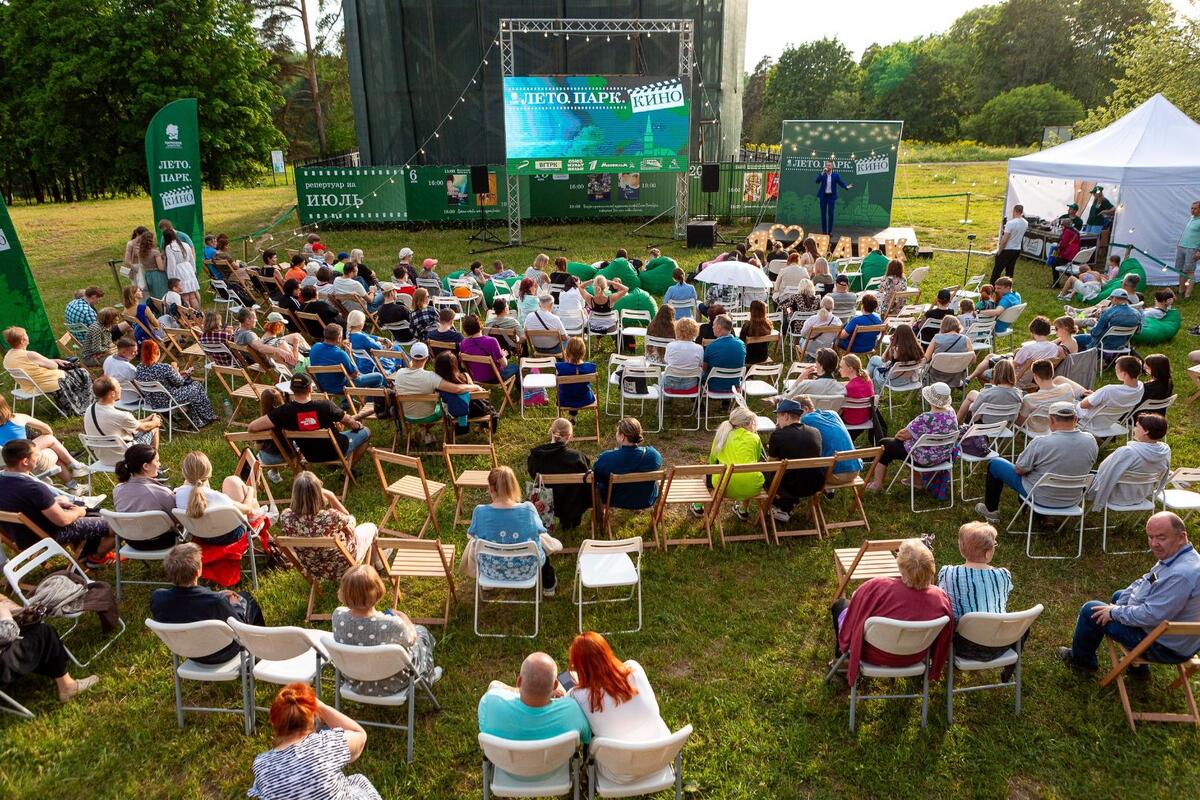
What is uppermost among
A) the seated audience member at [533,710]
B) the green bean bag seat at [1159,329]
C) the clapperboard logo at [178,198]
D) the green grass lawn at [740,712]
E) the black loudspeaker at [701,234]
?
the clapperboard logo at [178,198]

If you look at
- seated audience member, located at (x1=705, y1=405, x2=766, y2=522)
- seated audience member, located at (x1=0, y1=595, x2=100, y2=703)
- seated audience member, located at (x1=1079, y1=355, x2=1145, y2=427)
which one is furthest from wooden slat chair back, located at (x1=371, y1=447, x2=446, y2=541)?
seated audience member, located at (x1=1079, y1=355, x2=1145, y2=427)

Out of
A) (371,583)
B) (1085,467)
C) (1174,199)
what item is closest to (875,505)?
(1085,467)

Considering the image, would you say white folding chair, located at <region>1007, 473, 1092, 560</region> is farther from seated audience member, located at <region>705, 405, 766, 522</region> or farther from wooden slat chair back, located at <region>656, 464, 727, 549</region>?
wooden slat chair back, located at <region>656, 464, 727, 549</region>

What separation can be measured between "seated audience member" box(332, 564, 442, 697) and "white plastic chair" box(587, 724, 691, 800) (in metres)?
1.19

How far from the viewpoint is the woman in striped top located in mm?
4215

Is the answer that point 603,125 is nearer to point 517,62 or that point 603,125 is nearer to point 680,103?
point 680,103

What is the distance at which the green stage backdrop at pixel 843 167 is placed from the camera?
1859 centimetres

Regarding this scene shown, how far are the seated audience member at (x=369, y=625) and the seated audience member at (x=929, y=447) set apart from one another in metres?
4.65

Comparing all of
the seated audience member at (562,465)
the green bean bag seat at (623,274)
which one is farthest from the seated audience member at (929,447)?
the green bean bag seat at (623,274)

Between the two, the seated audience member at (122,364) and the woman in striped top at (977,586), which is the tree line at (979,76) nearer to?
the woman in striped top at (977,586)

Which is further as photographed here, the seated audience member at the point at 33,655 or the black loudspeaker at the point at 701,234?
the black loudspeaker at the point at 701,234

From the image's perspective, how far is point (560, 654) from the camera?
16.3 feet

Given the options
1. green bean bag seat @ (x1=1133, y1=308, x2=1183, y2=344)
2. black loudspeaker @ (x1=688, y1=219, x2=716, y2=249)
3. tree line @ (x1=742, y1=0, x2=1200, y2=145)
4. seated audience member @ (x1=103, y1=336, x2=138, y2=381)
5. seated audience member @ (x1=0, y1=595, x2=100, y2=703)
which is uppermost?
tree line @ (x1=742, y1=0, x2=1200, y2=145)

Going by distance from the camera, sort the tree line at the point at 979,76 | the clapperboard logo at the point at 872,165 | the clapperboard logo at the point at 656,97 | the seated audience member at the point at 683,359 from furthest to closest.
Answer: the tree line at the point at 979,76 → the clapperboard logo at the point at 872,165 → the clapperboard logo at the point at 656,97 → the seated audience member at the point at 683,359
